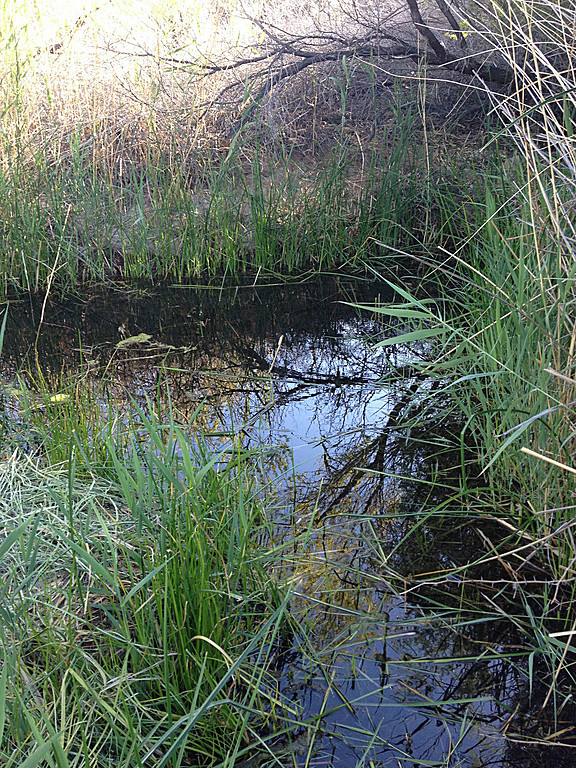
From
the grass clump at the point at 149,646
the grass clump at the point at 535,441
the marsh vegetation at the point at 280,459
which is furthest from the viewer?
the grass clump at the point at 535,441

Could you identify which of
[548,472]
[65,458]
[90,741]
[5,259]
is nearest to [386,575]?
[548,472]

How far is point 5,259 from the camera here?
335cm

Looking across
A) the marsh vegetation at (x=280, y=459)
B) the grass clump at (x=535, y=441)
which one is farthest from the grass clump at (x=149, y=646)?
the grass clump at (x=535, y=441)

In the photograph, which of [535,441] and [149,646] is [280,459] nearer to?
[535,441]

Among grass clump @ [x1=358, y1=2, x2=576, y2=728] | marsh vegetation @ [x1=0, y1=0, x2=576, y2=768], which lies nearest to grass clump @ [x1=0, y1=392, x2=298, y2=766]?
marsh vegetation @ [x1=0, y1=0, x2=576, y2=768]

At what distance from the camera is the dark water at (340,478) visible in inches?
47.3

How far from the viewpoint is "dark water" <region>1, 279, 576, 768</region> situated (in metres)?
1.20

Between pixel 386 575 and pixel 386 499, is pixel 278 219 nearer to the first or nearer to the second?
pixel 386 499

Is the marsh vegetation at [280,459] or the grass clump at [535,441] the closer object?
the marsh vegetation at [280,459]

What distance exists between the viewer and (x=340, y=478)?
195cm

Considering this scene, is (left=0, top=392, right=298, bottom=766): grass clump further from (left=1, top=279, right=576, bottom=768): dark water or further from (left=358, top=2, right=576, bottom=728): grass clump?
(left=358, top=2, right=576, bottom=728): grass clump

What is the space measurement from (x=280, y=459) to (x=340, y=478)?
0.64ft

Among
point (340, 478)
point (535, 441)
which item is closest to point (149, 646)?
point (340, 478)

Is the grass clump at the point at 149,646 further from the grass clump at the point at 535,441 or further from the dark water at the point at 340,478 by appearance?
the grass clump at the point at 535,441
